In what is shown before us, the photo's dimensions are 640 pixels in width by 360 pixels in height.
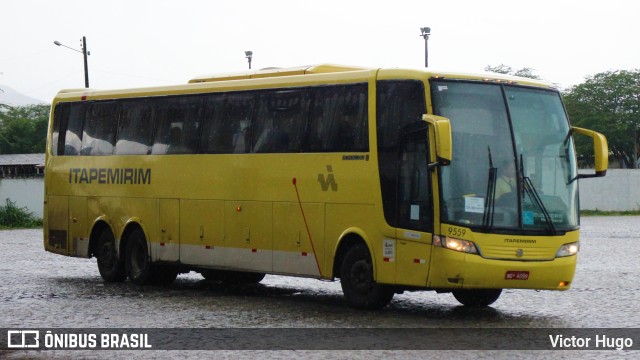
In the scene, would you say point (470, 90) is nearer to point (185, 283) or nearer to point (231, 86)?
point (231, 86)

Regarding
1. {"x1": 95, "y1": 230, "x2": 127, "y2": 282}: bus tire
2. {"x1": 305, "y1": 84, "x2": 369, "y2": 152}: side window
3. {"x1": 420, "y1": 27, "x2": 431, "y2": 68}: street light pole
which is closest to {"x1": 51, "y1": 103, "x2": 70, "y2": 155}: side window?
{"x1": 95, "y1": 230, "x2": 127, "y2": 282}: bus tire

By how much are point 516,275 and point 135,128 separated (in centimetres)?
872

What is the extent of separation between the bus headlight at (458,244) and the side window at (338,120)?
1.90m

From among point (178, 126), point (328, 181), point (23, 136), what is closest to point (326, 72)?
point (328, 181)

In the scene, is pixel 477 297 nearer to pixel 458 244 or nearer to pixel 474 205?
pixel 458 244

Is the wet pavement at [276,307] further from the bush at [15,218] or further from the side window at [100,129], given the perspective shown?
the bush at [15,218]

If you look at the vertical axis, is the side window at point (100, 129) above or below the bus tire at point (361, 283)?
above

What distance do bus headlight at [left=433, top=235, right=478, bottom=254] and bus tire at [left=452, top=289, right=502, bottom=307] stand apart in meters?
1.94

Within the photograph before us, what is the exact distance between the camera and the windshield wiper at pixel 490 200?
48.9 ft

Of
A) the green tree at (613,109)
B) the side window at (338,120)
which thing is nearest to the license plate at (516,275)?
the side window at (338,120)

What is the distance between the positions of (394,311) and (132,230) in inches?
263

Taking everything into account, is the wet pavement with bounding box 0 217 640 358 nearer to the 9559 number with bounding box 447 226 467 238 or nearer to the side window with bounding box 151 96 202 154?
the 9559 number with bounding box 447 226 467 238

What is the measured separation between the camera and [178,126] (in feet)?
66.1

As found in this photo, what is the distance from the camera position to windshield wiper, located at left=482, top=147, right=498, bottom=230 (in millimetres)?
14914
